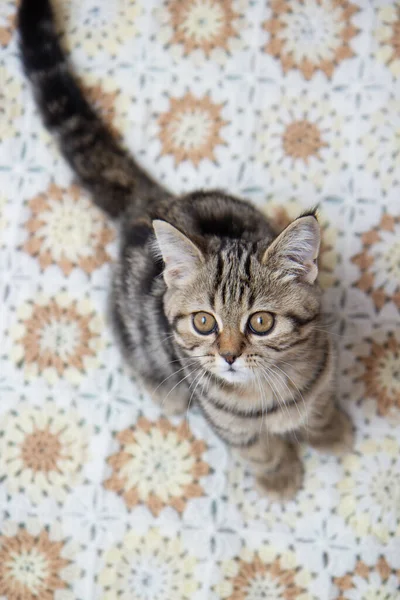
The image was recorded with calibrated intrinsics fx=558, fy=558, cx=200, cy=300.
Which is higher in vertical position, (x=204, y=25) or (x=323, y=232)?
(x=204, y=25)

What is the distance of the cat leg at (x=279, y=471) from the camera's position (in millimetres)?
1187

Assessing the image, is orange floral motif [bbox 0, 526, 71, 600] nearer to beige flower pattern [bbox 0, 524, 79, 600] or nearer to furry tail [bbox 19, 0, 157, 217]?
beige flower pattern [bbox 0, 524, 79, 600]

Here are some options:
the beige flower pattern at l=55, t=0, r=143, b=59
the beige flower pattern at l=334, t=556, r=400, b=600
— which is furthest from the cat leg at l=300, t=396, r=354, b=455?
the beige flower pattern at l=55, t=0, r=143, b=59

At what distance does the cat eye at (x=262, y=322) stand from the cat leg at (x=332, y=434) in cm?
37

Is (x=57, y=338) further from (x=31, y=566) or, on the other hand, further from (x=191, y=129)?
(x=191, y=129)

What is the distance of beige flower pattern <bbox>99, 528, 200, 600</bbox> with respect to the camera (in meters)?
1.24

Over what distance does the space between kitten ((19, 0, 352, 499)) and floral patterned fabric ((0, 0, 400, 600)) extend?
109 mm

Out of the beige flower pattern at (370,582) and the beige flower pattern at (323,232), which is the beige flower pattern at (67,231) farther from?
the beige flower pattern at (370,582)

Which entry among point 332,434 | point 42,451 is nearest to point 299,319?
point 332,434

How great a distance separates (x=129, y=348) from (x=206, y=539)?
463 millimetres

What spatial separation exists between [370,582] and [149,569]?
0.49 metres

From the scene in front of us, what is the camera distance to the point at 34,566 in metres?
1.28

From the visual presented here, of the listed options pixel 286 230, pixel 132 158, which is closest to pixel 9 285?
pixel 132 158

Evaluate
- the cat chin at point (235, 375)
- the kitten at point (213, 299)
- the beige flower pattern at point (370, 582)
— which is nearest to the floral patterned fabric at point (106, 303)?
the beige flower pattern at point (370, 582)
